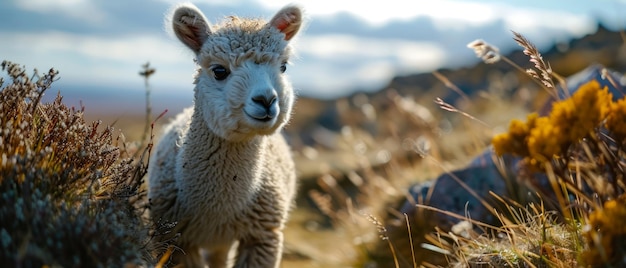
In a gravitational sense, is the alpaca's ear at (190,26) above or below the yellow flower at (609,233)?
above

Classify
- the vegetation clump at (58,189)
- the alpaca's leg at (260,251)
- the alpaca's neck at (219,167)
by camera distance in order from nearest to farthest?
the vegetation clump at (58,189), the alpaca's neck at (219,167), the alpaca's leg at (260,251)

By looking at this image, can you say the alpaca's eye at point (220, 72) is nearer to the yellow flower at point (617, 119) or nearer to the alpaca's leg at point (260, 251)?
the alpaca's leg at point (260, 251)

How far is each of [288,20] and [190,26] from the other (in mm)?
919

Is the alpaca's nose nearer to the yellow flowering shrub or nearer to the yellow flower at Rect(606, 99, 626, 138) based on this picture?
the yellow flowering shrub

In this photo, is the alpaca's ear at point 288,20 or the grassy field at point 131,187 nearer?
the grassy field at point 131,187

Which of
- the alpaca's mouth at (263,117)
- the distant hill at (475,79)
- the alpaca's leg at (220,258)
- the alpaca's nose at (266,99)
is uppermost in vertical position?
the alpaca's nose at (266,99)

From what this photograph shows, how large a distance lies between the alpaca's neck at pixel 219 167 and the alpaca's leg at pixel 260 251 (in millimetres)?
449

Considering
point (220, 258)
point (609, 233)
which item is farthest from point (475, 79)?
point (609, 233)

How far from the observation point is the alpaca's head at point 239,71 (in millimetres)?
4816

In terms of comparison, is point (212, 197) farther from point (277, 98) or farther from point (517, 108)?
point (517, 108)

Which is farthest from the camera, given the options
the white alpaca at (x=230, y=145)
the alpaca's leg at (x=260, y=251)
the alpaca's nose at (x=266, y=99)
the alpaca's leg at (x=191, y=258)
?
→ the alpaca's leg at (x=260, y=251)

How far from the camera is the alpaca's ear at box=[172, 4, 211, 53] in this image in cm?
540

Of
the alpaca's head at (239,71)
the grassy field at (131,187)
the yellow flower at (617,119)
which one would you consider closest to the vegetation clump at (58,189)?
the grassy field at (131,187)

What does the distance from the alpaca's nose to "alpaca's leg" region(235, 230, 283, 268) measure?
1.49 metres
